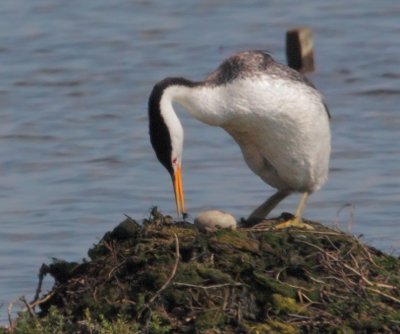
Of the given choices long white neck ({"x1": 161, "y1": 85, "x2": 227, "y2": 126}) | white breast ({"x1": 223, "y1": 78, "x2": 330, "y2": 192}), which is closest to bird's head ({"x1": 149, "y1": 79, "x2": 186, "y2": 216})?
long white neck ({"x1": 161, "y1": 85, "x2": 227, "y2": 126})

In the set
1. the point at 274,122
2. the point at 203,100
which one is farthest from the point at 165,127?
the point at 274,122

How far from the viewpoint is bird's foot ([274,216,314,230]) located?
10625 millimetres

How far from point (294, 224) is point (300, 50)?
8863 millimetres

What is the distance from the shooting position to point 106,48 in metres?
21.6

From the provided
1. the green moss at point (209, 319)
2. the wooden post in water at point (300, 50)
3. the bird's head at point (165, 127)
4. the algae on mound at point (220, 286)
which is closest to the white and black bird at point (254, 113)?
the bird's head at point (165, 127)

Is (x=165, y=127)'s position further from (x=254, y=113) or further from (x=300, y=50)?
(x=300, y=50)

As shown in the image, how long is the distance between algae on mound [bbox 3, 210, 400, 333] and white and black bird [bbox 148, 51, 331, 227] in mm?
765

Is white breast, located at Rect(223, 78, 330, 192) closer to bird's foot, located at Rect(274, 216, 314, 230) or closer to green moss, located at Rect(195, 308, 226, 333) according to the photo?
bird's foot, located at Rect(274, 216, 314, 230)

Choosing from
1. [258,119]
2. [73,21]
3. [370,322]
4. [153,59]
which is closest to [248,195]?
[258,119]

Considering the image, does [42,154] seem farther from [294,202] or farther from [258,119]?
[258,119]

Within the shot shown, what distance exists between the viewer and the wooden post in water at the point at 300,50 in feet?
64.1

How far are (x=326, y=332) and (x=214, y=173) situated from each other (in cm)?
593

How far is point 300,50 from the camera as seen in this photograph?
64.4ft

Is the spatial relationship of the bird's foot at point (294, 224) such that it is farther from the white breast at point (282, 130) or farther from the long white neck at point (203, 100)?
the long white neck at point (203, 100)
